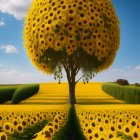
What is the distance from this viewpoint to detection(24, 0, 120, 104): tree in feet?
92.2

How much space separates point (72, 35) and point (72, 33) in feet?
0.47

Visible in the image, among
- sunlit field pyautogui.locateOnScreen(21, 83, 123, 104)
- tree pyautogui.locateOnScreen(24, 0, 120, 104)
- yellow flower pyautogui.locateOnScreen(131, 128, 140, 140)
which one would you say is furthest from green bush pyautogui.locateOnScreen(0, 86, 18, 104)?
yellow flower pyautogui.locateOnScreen(131, 128, 140, 140)

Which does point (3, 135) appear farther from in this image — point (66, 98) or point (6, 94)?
point (66, 98)

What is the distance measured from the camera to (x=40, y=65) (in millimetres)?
31266

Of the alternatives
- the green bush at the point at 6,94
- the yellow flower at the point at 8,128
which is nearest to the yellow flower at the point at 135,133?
the yellow flower at the point at 8,128

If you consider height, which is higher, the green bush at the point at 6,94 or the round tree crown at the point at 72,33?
the round tree crown at the point at 72,33

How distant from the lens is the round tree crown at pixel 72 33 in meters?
28.1

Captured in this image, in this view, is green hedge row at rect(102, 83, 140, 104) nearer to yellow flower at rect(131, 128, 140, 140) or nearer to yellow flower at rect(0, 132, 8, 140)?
yellow flower at rect(131, 128, 140, 140)

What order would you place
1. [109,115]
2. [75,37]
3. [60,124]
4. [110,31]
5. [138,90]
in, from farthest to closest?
1. [138,90]
2. [110,31]
3. [75,37]
4. [109,115]
5. [60,124]

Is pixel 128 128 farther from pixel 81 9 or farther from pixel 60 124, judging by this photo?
pixel 81 9

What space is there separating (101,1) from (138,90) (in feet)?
26.1

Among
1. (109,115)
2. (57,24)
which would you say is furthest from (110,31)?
(109,115)

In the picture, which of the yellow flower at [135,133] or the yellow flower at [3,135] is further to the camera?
the yellow flower at [135,133]

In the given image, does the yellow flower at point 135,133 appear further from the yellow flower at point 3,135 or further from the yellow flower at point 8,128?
the yellow flower at point 8,128
